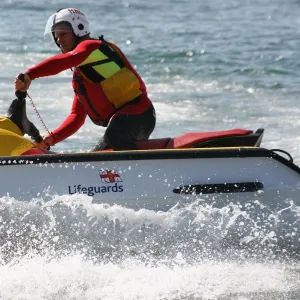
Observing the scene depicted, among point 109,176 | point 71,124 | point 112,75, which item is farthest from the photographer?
point 71,124

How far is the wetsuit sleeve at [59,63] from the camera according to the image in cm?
658

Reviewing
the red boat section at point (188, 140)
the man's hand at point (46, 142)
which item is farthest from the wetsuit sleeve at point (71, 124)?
the red boat section at point (188, 140)

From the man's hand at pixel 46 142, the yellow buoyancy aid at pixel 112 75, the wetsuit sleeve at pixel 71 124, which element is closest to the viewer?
the yellow buoyancy aid at pixel 112 75

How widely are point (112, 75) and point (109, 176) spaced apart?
87cm

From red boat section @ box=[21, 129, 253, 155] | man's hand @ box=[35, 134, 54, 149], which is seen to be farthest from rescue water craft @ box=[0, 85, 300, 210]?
man's hand @ box=[35, 134, 54, 149]

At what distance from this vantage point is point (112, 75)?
6949mm

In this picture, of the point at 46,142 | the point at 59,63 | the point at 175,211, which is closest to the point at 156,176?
the point at 175,211

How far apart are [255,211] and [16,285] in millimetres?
1801

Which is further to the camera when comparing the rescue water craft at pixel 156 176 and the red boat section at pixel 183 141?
the red boat section at pixel 183 141

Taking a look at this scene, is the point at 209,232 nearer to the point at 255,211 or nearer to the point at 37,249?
the point at 255,211

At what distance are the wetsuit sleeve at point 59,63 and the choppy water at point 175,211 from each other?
3.08ft

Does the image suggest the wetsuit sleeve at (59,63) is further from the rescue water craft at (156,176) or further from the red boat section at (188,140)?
the red boat section at (188,140)

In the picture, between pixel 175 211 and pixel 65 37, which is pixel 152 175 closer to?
pixel 175 211

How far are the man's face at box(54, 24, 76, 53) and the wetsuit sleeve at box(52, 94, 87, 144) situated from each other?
2.08 ft
